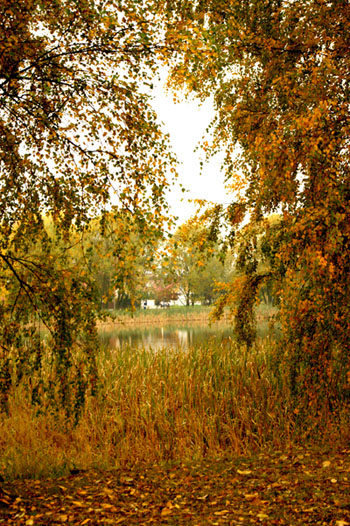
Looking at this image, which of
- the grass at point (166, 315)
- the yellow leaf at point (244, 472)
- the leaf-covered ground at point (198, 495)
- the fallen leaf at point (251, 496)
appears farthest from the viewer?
the grass at point (166, 315)

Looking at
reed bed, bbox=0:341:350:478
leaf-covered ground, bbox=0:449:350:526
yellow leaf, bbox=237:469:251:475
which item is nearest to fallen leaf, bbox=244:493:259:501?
leaf-covered ground, bbox=0:449:350:526

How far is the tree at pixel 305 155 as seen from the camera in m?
5.53

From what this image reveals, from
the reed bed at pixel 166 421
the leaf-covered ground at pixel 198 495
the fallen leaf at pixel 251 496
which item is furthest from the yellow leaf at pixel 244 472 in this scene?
the reed bed at pixel 166 421

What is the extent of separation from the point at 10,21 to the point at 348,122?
3.97m

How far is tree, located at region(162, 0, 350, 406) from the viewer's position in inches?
218

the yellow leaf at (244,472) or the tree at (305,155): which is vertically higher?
the tree at (305,155)

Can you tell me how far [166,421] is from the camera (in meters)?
7.85

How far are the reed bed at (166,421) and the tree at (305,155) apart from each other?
1.22 meters

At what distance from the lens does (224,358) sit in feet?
32.3

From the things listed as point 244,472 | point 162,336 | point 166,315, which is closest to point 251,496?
point 244,472

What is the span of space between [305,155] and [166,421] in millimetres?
4477

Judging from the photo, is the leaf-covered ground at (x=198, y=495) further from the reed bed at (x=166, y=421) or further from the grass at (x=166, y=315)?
the grass at (x=166, y=315)

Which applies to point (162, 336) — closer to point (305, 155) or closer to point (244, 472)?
point (244, 472)

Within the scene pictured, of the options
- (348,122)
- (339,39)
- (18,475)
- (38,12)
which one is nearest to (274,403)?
(18,475)
